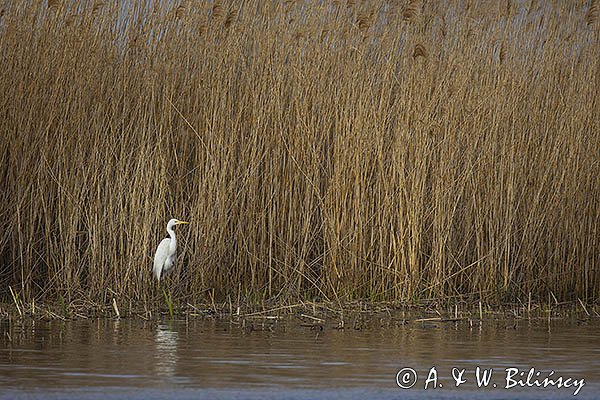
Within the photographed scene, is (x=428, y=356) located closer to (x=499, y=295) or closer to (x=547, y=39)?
(x=499, y=295)

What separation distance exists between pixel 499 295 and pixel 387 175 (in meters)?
1.02

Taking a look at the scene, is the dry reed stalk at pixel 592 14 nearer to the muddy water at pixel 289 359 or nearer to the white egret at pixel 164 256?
the muddy water at pixel 289 359

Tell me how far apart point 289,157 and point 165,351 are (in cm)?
265

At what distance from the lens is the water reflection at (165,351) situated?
4523 millimetres

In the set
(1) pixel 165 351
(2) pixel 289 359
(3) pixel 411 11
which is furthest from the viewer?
(3) pixel 411 11

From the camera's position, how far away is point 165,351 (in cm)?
509

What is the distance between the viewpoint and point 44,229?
728 centimetres

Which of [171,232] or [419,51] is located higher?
[419,51]

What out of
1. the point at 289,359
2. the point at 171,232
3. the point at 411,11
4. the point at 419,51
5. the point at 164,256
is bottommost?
the point at 289,359

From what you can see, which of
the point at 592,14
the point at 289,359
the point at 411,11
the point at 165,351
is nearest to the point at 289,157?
the point at 411,11

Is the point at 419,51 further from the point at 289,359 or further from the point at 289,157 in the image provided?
the point at 289,359

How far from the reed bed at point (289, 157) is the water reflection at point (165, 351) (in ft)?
3.44

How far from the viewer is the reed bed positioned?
23.6ft

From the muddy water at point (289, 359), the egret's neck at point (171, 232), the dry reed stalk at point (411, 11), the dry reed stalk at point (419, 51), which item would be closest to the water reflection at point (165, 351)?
the muddy water at point (289, 359)
